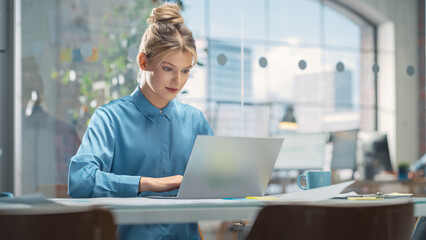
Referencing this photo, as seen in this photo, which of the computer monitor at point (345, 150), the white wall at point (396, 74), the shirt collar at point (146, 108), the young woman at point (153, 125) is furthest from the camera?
the white wall at point (396, 74)

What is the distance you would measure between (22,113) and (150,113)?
2.85 meters

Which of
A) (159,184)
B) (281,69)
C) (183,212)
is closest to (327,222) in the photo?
(183,212)

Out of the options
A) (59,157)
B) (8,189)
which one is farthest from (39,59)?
(8,189)

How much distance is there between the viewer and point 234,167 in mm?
1384

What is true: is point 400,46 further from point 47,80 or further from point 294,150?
point 47,80

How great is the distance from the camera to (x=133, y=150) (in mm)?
1611

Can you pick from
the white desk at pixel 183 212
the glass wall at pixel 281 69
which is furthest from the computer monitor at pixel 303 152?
the white desk at pixel 183 212

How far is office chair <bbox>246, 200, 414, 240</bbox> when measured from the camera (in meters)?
0.90

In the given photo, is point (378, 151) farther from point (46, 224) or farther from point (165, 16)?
point (46, 224)

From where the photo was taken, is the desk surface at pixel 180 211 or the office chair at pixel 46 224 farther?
the desk surface at pixel 180 211

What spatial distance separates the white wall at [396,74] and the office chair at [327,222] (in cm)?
995

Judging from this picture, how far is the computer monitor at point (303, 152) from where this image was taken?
19.6 ft

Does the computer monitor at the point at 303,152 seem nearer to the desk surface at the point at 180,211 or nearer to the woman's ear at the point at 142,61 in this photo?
the woman's ear at the point at 142,61

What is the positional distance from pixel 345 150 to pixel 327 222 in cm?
422
